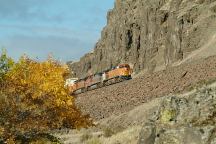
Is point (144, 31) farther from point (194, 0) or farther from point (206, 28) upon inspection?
point (206, 28)

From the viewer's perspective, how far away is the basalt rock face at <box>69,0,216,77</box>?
350 ft

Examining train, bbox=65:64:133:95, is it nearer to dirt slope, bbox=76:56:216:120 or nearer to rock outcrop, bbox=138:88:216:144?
dirt slope, bbox=76:56:216:120

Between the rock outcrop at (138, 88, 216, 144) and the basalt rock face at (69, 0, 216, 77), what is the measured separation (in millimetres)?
78615

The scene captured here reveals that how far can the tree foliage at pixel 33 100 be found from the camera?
75.4 feet

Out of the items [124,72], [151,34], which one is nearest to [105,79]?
[124,72]

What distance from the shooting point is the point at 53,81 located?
1102 inches

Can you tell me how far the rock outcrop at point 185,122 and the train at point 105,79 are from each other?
7923 centimetres

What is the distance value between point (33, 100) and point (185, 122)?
13.1 meters

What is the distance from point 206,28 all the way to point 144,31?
31.6m

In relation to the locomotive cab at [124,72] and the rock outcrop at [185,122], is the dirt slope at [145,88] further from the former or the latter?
the rock outcrop at [185,122]

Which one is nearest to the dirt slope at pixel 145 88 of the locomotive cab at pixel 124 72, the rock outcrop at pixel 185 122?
the locomotive cab at pixel 124 72

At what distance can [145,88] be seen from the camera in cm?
7356

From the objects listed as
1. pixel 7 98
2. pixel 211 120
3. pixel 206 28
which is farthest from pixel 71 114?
pixel 206 28

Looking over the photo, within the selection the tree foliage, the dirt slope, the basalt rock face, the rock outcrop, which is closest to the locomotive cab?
the dirt slope
